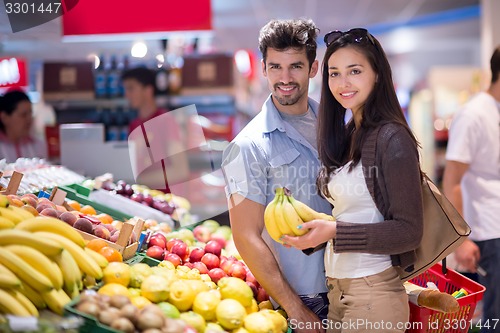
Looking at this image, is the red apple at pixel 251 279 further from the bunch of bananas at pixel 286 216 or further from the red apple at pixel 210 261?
the bunch of bananas at pixel 286 216

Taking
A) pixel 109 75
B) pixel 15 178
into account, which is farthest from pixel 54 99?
pixel 15 178

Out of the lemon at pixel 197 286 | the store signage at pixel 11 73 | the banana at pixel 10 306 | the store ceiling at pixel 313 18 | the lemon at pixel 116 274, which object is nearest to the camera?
the banana at pixel 10 306

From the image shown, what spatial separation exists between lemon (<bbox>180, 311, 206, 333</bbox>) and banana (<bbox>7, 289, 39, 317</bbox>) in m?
0.55

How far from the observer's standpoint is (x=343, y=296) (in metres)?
2.43

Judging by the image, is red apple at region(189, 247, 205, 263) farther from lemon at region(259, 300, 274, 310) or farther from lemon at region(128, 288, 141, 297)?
lemon at region(128, 288, 141, 297)

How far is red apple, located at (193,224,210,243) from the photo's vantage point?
379 centimetres

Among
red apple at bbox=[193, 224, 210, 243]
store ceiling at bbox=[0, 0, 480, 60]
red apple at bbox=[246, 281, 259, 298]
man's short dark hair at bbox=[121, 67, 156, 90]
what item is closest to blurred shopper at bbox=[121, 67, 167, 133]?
man's short dark hair at bbox=[121, 67, 156, 90]

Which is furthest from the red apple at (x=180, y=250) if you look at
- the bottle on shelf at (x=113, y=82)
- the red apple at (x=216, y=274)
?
the bottle on shelf at (x=113, y=82)

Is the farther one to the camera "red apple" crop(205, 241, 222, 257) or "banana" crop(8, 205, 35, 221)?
"red apple" crop(205, 241, 222, 257)

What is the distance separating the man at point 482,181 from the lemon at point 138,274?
7.35ft

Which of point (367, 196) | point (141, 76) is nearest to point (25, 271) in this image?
point (367, 196)

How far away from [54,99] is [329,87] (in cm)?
564

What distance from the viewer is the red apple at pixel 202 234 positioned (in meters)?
3.79

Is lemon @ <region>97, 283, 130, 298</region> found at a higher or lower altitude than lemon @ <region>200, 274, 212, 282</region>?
higher
